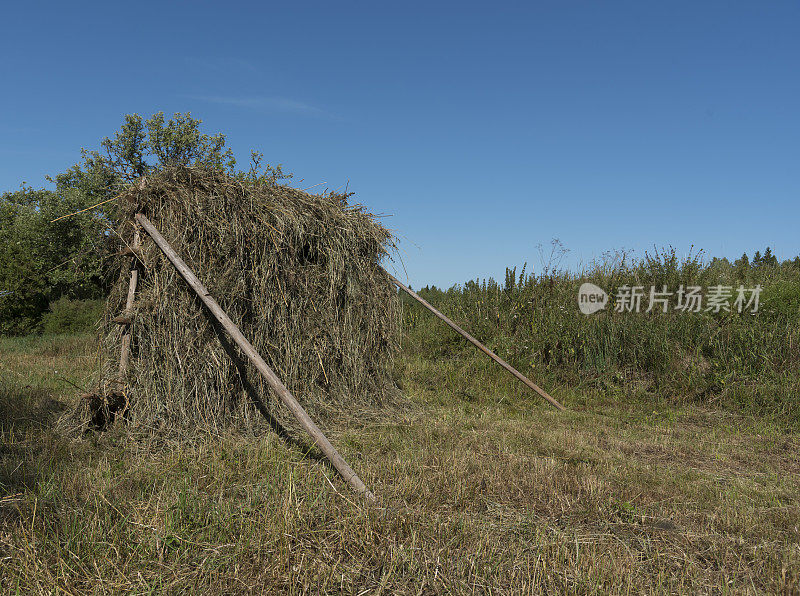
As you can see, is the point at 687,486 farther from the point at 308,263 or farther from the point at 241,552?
the point at 308,263

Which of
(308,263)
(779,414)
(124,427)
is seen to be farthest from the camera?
(779,414)

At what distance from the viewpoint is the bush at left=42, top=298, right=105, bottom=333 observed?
15.3 metres

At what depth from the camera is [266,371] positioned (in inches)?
167

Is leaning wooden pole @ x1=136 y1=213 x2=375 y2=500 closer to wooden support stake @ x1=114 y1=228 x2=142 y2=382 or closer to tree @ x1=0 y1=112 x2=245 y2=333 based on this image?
wooden support stake @ x1=114 y1=228 x2=142 y2=382

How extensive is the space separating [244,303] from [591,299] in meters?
6.83

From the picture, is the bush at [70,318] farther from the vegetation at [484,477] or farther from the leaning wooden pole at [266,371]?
the leaning wooden pole at [266,371]

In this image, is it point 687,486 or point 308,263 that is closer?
point 687,486

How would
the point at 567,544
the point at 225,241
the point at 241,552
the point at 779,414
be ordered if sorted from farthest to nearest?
the point at 779,414 → the point at 225,241 → the point at 567,544 → the point at 241,552

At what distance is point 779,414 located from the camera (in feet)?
23.0

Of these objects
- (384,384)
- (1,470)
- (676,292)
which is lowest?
(1,470)

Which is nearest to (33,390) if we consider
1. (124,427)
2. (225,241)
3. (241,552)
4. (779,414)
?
(124,427)

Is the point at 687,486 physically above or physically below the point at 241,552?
above

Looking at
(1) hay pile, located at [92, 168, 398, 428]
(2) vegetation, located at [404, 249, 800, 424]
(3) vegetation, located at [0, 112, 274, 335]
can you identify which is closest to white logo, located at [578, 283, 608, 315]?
(2) vegetation, located at [404, 249, 800, 424]

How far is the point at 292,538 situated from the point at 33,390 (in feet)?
20.0
